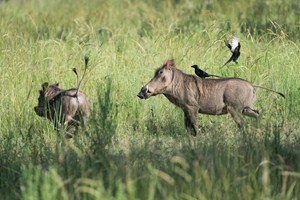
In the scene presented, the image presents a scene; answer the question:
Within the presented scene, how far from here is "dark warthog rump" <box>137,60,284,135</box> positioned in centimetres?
601

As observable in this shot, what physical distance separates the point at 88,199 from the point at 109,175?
0.23 m

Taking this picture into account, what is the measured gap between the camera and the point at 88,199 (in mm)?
4363

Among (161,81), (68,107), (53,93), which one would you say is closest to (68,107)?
(68,107)

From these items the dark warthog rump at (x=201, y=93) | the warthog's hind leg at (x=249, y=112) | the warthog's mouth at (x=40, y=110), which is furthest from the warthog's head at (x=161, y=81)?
the warthog's mouth at (x=40, y=110)

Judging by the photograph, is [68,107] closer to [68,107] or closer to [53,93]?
[68,107]

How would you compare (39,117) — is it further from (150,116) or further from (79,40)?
(79,40)

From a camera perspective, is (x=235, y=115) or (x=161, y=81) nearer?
(x=235, y=115)

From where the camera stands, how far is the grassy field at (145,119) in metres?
4.50

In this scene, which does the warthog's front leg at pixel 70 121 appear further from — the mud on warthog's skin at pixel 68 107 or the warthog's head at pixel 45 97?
the warthog's head at pixel 45 97

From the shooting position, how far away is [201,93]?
6.13 m

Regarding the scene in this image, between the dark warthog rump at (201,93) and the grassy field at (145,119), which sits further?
the dark warthog rump at (201,93)

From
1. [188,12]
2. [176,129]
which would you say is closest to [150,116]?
[176,129]

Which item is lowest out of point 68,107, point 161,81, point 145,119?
point 145,119

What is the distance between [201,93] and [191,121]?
22 centimetres
